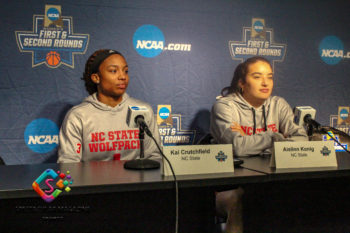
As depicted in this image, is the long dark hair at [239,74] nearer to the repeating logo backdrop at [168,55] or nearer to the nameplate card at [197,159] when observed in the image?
the repeating logo backdrop at [168,55]

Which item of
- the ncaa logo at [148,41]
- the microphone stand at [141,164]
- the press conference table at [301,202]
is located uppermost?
the ncaa logo at [148,41]

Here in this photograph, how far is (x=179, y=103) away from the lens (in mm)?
2967

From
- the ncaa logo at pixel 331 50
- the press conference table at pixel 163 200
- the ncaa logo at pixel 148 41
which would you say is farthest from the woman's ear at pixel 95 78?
the ncaa logo at pixel 331 50

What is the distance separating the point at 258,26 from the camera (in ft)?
10.3

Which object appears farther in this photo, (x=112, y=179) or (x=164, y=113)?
(x=164, y=113)

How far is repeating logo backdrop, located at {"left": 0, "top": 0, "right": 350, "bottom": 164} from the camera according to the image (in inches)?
105

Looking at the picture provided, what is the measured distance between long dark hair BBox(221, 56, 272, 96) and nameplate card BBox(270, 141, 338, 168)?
54.6 inches

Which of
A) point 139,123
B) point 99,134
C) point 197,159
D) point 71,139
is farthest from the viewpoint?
point 99,134

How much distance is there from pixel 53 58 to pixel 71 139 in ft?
2.67

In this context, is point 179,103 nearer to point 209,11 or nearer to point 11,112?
point 209,11

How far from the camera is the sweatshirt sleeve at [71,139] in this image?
2.18m

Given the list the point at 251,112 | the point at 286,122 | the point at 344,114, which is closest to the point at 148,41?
the point at 251,112

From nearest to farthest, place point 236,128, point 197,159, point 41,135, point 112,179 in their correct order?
point 112,179
point 197,159
point 236,128
point 41,135

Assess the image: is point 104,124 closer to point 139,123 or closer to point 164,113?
point 164,113
